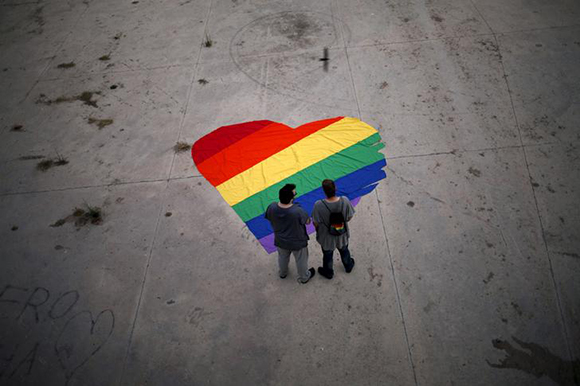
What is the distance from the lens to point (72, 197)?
4809 mm

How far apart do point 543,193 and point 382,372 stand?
3.08 metres

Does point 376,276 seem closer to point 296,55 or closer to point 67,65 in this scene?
point 296,55

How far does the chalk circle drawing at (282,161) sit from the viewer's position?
4555 millimetres

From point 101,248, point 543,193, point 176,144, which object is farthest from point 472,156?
point 101,248

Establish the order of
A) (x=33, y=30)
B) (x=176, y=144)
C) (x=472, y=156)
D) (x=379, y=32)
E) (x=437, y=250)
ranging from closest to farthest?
(x=437, y=250) → (x=472, y=156) → (x=176, y=144) → (x=379, y=32) → (x=33, y=30)

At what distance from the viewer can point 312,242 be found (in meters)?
4.07

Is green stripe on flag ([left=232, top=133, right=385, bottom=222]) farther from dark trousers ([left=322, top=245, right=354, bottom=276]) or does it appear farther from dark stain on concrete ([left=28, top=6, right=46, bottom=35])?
dark stain on concrete ([left=28, top=6, right=46, bottom=35])

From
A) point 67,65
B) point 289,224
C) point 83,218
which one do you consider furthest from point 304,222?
point 67,65

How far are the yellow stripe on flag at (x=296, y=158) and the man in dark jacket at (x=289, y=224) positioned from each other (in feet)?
4.51

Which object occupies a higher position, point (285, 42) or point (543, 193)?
point (285, 42)

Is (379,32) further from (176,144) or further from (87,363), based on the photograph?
(87,363)

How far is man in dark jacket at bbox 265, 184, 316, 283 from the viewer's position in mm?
3078

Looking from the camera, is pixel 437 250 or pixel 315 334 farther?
pixel 437 250

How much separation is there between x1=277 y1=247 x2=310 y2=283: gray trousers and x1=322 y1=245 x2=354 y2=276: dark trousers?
195 millimetres
